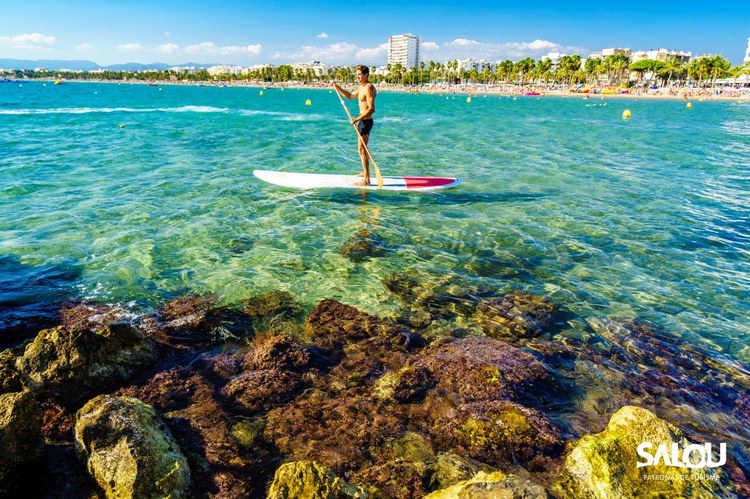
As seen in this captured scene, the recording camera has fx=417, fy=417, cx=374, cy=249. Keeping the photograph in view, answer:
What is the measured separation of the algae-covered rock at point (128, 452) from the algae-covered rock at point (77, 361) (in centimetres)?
105

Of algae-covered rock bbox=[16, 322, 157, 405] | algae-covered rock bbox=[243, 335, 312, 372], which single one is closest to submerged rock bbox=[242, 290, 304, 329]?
algae-covered rock bbox=[243, 335, 312, 372]

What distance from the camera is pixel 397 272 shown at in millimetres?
8414

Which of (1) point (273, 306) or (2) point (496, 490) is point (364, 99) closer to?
(1) point (273, 306)

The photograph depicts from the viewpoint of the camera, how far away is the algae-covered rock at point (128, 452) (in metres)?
3.36

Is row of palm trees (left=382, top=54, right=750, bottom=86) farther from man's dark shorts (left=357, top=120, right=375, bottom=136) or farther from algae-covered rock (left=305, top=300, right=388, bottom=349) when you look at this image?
algae-covered rock (left=305, top=300, right=388, bottom=349)

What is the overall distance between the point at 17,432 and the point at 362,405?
10.3ft

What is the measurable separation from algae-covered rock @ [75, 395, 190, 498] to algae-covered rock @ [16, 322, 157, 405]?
105 centimetres

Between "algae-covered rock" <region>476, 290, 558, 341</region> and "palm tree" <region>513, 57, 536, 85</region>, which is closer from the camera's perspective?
"algae-covered rock" <region>476, 290, 558, 341</region>

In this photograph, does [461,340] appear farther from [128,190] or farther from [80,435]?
[128,190]

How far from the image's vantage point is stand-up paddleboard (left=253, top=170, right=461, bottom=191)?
14.4 metres

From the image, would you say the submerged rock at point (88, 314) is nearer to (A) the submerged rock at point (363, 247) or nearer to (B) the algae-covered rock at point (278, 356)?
(B) the algae-covered rock at point (278, 356)

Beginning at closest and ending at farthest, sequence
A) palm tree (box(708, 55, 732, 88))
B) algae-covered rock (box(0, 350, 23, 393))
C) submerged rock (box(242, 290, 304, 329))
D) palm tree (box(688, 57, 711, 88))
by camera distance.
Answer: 1. algae-covered rock (box(0, 350, 23, 393))
2. submerged rock (box(242, 290, 304, 329))
3. palm tree (box(708, 55, 732, 88))
4. palm tree (box(688, 57, 711, 88))

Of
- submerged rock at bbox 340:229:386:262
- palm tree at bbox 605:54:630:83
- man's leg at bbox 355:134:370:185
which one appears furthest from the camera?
palm tree at bbox 605:54:630:83

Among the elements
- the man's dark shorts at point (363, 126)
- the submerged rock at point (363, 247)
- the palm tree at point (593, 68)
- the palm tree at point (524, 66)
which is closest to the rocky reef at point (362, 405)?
the submerged rock at point (363, 247)
